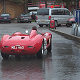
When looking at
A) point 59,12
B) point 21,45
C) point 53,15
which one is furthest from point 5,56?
point 59,12

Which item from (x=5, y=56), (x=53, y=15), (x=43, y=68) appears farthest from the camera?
(x=53, y=15)

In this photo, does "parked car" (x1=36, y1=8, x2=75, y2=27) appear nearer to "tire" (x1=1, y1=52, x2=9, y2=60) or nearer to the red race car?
the red race car

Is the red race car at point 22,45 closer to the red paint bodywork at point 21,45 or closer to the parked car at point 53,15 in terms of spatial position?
the red paint bodywork at point 21,45

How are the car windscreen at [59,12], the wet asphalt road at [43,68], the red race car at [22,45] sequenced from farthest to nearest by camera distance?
the car windscreen at [59,12]
the red race car at [22,45]
the wet asphalt road at [43,68]

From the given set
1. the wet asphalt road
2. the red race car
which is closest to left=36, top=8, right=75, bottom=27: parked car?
the wet asphalt road

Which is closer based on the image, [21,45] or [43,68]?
[43,68]

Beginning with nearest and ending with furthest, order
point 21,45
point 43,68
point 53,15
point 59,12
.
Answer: point 43,68 → point 21,45 → point 53,15 → point 59,12

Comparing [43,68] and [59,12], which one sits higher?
[59,12]

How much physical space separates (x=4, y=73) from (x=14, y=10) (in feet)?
204

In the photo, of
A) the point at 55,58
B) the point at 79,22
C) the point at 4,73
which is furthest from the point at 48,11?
the point at 4,73

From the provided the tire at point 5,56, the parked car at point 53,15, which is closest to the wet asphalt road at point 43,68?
the tire at point 5,56

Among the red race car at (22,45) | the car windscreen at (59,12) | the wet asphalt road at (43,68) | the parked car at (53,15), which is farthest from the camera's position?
the car windscreen at (59,12)

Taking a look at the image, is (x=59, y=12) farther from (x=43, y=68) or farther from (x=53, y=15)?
(x=43, y=68)

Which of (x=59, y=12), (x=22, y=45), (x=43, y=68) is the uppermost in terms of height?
(x=22, y=45)
